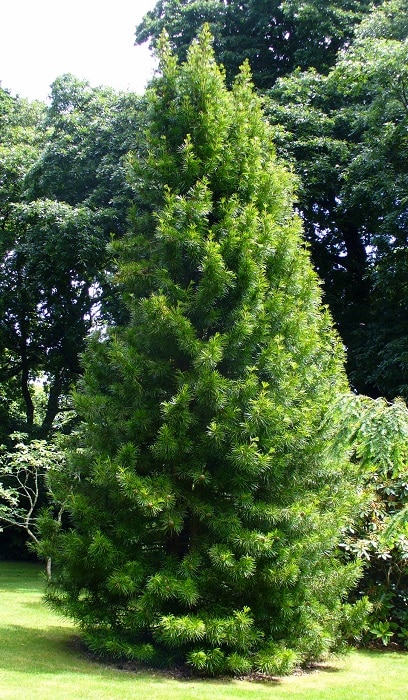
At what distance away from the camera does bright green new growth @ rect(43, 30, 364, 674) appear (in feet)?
19.7

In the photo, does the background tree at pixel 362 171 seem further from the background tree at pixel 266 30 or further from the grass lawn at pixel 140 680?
the grass lawn at pixel 140 680

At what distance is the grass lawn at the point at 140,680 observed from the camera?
5188 mm

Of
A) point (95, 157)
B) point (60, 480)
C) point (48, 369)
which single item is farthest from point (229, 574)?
point (48, 369)

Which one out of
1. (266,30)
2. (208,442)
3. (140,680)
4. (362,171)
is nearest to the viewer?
(140,680)

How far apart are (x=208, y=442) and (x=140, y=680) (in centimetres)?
223

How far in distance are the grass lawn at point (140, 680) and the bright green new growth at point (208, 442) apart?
0.80 ft

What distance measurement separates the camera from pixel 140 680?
5703mm

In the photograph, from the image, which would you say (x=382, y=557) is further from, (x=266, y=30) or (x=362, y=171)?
(x=266, y=30)

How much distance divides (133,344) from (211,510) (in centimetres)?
199

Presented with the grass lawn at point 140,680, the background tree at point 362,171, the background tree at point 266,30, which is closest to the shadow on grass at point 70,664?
the grass lawn at point 140,680

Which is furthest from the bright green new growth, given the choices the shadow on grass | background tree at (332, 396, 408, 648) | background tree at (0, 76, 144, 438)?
background tree at (0, 76, 144, 438)

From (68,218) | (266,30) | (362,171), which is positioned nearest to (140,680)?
(362,171)

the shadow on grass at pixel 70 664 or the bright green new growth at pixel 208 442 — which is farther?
the bright green new growth at pixel 208 442

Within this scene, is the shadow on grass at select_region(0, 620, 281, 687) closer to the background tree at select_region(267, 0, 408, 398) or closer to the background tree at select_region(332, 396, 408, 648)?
the background tree at select_region(332, 396, 408, 648)
